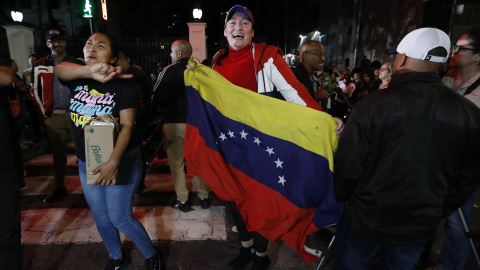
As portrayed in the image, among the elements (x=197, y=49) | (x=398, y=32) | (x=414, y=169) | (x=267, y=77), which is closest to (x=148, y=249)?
(x=267, y=77)

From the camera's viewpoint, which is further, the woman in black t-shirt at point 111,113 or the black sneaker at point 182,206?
the black sneaker at point 182,206

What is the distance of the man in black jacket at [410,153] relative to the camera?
159cm

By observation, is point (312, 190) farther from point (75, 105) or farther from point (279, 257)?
point (75, 105)

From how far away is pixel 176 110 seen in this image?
400 cm

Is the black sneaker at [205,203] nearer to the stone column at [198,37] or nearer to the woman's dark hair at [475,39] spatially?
the woman's dark hair at [475,39]

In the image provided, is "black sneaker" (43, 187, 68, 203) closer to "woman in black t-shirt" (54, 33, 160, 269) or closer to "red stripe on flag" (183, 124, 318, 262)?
"woman in black t-shirt" (54, 33, 160, 269)

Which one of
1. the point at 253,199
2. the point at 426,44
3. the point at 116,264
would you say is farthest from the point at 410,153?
the point at 116,264

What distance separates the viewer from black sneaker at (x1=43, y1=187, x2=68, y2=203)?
14.3ft

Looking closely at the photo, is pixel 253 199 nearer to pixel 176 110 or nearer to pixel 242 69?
pixel 242 69

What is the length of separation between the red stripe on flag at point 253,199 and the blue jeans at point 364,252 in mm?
433

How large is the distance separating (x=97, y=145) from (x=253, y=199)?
4.53 feet

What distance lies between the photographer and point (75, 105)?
89.8 inches

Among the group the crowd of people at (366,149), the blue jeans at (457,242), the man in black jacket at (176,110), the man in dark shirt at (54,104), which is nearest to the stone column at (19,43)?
the man in dark shirt at (54,104)

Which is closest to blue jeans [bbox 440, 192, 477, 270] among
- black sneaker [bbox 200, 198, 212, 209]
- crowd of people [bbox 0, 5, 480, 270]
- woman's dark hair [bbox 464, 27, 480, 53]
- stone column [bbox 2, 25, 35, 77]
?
crowd of people [bbox 0, 5, 480, 270]
